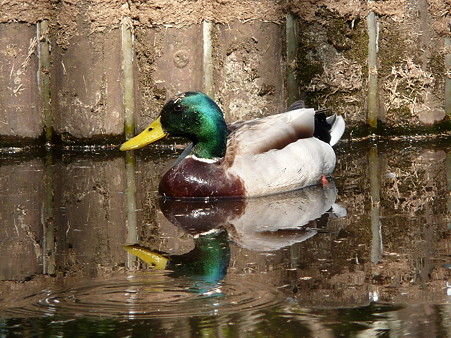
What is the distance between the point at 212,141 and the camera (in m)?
8.62

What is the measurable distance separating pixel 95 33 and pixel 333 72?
8.17 feet

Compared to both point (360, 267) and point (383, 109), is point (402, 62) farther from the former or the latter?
point (360, 267)

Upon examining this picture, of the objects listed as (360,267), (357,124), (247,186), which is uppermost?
(357,124)

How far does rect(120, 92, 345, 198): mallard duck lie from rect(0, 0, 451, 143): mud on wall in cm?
178

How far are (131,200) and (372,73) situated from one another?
3621 millimetres

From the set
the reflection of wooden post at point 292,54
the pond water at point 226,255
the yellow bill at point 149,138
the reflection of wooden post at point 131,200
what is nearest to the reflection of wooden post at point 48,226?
the pond water at point 226,255

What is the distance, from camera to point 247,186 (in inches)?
332

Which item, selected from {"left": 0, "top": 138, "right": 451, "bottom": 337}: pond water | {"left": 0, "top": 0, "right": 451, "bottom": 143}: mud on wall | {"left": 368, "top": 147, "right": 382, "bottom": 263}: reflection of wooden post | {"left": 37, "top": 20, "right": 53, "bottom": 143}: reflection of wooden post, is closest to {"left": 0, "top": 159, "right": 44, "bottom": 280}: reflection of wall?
{"left": 0, "top": 138, "right": 451, "bottom": 337}: pond water

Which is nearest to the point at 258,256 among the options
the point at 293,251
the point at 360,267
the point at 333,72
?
the point at 293,251

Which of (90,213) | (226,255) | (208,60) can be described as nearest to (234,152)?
(90,213)

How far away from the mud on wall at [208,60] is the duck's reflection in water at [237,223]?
7.04 ft

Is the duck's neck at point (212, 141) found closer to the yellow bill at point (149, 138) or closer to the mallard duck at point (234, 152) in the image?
the mallard duck at point (234, 152)

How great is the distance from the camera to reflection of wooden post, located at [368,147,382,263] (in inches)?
255

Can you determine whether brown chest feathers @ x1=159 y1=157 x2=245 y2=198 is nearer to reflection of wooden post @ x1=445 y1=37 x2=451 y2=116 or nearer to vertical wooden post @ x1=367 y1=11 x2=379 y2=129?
vertical wooden post @ x1=367 y1=11 x2=379 y2=129
